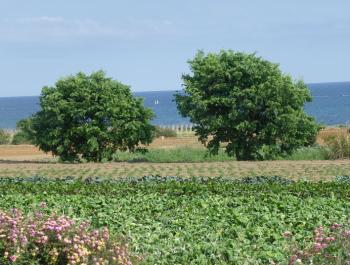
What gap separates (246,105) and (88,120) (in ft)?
15.4

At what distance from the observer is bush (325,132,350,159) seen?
829 inches

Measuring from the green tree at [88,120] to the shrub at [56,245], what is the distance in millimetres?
14742

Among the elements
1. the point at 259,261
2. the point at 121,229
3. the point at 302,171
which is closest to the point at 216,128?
the point at 302,171

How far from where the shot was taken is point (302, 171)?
53.7ft

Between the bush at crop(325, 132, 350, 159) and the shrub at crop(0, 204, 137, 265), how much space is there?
16.1 metres

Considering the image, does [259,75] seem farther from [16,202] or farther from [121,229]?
[121,229]

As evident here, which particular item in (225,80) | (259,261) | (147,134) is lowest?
(259,261)

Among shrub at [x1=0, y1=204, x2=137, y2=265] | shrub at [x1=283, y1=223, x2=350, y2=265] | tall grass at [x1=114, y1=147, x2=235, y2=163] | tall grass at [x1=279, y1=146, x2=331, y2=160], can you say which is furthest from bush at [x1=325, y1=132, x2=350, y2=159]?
shrub at [x1=0, y1=204, x2=137, y2=265]

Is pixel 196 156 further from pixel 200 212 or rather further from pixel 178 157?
pixel 200 212

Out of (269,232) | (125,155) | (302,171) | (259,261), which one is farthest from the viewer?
(125,155)

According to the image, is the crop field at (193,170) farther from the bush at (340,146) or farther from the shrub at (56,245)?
the shrub at (56,245)

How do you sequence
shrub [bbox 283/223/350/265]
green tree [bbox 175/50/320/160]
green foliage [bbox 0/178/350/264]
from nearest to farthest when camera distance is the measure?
1. shrub [bbox 283/223/350/265]
2. green foliage [bbox 0/178/350/264]
3. green tree [bbox 175/50/320/160]

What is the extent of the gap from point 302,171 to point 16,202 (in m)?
8.12

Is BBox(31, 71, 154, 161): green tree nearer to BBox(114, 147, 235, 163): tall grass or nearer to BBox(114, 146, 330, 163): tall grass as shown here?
BBox(114, 146, 330, 163): tall grass
